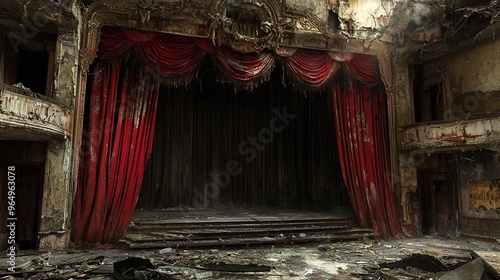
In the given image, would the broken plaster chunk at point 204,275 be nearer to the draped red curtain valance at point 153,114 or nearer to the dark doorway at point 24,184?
the draped red curtain valance at point 153,114

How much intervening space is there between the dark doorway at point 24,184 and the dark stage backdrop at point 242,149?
3.22 m

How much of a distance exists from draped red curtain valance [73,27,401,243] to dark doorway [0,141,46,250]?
3.01ft

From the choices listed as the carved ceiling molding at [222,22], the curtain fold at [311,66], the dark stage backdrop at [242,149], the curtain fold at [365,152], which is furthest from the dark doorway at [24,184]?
the curtain fold at [365,152]

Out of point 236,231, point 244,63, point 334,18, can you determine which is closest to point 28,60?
point 244,63

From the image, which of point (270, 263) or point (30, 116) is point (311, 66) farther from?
point (30, 116)

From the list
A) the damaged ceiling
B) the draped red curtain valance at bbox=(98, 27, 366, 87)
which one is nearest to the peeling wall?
the damaged ceiling

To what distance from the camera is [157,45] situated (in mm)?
7758

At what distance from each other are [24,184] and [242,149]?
640cm

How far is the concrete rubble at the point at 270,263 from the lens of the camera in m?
4.97

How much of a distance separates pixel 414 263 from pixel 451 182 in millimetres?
4584

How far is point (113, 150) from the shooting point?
24.8 ft

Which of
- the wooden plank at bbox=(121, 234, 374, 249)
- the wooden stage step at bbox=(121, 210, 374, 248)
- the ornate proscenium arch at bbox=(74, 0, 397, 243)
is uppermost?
the ornate proscenium arch at bbox=(74, 0, 397, 243)

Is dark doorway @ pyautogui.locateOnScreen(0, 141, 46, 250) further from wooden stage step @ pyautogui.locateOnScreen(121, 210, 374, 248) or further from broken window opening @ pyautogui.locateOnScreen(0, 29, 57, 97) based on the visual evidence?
wooden stage step @ pyautogui.locateOnScreen(121, 210, 374, 248)

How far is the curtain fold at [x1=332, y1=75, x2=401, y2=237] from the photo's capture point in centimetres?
903
